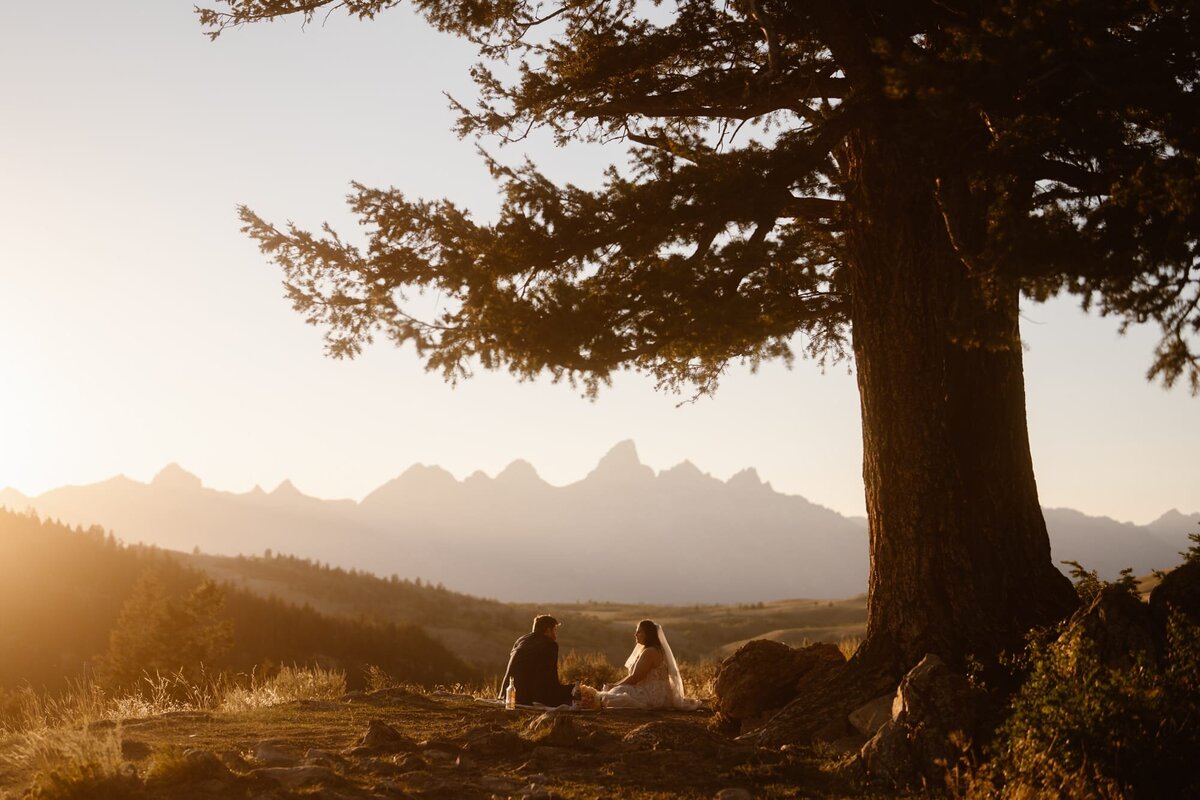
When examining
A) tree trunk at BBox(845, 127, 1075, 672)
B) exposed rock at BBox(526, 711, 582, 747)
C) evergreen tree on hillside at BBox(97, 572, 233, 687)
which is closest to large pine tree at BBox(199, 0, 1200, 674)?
tree trunk at BBox(845, 127, 1075, 672)

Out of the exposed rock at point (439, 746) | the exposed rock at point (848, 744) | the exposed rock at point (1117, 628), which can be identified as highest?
the exposed rock at point (1117, 628)

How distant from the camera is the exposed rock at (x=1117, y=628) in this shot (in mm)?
6465

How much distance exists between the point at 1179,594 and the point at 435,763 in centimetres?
603

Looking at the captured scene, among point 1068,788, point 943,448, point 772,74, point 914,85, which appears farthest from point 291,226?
point 1068,788

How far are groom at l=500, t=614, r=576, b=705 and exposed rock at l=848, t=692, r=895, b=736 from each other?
4.20m

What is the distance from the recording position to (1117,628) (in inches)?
261

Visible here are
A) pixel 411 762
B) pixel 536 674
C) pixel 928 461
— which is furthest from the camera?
pixel 536 674

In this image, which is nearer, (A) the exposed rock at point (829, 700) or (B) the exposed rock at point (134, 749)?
(B) the exposed rock at point (134, 749)

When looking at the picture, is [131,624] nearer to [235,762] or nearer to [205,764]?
[235,762]

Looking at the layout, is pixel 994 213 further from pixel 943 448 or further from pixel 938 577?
pixel 938 577

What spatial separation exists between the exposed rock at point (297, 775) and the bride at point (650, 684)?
5.59 m

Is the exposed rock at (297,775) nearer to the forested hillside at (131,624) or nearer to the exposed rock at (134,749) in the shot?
the exposed rock at (134,749)

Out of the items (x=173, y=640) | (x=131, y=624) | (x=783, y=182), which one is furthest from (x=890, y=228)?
(x=131, y=624)

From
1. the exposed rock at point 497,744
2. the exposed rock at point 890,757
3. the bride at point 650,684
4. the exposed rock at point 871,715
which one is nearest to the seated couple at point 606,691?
the bride at point 650,684
